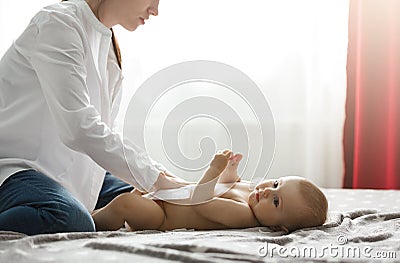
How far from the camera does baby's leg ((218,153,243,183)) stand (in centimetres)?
146

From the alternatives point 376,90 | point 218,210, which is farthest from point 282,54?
point 218,210

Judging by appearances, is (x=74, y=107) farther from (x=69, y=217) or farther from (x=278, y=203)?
(x=278, y=203)

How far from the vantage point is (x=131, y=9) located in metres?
1.56

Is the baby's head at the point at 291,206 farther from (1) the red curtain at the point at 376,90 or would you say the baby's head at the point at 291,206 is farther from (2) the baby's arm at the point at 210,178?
(1) the red curtain at the point at 376,90

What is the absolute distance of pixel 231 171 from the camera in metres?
1.53

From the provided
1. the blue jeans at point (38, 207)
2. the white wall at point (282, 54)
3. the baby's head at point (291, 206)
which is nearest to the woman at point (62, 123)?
the blue jeans at point (38, 207)

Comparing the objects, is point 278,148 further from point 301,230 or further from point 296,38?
point 301,230

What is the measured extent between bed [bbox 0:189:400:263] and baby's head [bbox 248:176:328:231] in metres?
0.03

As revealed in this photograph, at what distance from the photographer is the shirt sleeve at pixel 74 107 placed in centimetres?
133

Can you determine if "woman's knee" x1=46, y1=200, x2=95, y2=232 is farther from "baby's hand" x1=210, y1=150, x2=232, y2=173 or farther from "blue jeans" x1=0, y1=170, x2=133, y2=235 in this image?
"baby's hand" x1=210, y1=150, x2=232, y2=173

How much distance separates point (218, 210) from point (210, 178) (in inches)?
2.9

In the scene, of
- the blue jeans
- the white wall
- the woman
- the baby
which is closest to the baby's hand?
the baby

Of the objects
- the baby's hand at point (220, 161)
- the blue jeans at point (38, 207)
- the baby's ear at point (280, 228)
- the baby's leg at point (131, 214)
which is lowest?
→ the baby's ear at point (280, 228)

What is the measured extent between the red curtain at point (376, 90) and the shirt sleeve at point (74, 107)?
153 centimetres
